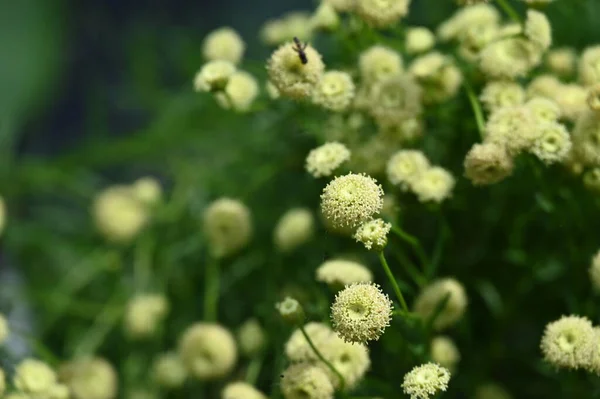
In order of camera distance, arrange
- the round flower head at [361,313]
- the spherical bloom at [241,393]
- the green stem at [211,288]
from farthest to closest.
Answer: the green stem at [211,288], the spherical bloom at [241,393], the round flower head at [361,313]

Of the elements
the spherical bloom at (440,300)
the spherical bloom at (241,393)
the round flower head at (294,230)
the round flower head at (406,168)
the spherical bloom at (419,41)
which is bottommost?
the spherical bloom at (241,393)

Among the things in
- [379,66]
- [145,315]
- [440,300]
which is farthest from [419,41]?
[145,315]

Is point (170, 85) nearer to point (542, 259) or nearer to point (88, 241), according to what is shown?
Answer: point (88, 241)

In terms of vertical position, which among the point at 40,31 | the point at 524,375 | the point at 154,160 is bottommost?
the point at 524,375

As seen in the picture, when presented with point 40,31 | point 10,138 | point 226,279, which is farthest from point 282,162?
point 40,31

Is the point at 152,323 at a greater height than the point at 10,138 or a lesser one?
lesser

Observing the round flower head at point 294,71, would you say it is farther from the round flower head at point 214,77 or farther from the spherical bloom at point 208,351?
the spherical bloom at point 208,351

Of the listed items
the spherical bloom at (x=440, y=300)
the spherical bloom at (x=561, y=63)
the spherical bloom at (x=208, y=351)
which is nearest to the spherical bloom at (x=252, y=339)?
the spherical bloom at (x=208, y=351)
